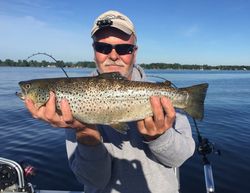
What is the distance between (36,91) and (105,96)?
3.06 feet

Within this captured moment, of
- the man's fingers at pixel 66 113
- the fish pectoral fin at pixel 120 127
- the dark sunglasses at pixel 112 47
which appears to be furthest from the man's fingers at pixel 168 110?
the man's fingers at pixel 66 113

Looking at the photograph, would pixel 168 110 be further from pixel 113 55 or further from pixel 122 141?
pixel 113 55

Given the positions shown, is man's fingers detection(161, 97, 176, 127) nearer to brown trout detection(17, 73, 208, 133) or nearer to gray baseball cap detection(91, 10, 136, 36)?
brown trout detection(17, 73, 208, 133)

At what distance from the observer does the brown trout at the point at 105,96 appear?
12.8ft

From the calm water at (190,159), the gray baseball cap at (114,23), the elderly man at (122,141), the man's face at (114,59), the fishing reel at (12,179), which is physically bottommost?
the calm water at (190,159)

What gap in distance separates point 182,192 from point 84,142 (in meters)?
8.24

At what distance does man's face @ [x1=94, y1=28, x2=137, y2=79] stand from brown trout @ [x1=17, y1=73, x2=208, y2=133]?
0.35 m

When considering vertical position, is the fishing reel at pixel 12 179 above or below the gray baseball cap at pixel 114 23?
below

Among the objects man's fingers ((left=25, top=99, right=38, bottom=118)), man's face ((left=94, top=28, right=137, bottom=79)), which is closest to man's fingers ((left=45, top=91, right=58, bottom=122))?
man's fingers ((left=25, top=99, right=38, bottom=118))

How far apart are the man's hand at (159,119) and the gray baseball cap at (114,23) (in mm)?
1110

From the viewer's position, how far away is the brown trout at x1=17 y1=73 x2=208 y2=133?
390 cm

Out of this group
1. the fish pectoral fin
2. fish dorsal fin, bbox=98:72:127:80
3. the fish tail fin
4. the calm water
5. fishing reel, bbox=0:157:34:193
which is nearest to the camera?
the fish pectoral fin

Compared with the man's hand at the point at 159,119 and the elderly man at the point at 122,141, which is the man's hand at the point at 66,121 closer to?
the elderly man at the point at 122,141

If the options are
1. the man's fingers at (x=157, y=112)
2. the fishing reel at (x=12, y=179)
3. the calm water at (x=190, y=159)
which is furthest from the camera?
the calm water at (x=190, y=159)
